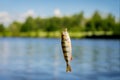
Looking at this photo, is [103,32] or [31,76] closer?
[31,76]

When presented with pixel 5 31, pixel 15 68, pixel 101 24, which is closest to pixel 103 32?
pixel 101 24

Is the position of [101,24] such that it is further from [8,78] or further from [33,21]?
[8,78]

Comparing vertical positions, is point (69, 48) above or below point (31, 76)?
above

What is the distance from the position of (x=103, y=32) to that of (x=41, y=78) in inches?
3767

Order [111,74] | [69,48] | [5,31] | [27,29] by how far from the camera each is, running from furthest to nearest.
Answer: [5,31]
[27,29]
[111,74]
[69,48]

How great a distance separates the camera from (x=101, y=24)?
121438mm

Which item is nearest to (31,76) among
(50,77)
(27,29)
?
(50,77)

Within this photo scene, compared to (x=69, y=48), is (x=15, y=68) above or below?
below

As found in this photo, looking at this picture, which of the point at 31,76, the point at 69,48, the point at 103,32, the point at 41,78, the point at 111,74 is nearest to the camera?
the point at 69,48

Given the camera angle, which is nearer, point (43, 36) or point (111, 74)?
point (111, 74)

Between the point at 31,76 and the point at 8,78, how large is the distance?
7.32 ft

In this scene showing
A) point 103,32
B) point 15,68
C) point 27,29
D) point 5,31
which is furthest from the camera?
point 5,31

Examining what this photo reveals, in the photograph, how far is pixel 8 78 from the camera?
26438 mm

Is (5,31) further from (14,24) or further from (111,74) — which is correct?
(111,74)
